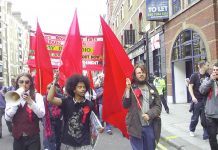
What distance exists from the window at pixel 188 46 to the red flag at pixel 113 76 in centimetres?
1002

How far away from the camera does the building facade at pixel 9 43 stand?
229ft

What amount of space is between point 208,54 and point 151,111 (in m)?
9.60

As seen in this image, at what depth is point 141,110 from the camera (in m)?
5.05

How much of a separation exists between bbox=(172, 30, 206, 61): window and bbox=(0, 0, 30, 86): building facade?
46723mm

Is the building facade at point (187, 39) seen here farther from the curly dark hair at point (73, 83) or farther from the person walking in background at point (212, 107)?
the curly dark hair at point (73, 83)

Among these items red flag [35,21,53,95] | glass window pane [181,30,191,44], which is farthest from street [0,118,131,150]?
glass window pane [181,30,191,44]

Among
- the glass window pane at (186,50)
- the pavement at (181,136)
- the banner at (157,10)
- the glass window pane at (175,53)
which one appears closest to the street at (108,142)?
the pavement at (181,136)

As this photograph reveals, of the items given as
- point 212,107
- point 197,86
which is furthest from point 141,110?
point 197,86

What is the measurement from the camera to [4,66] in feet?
232

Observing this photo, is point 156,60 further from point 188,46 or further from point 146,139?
point 146,139

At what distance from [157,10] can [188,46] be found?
3.25 meters


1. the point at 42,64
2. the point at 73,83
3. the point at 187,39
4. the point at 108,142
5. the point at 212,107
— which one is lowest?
the point at 108,142

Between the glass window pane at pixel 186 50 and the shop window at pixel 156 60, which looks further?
A: the shop window at pixel 156 60

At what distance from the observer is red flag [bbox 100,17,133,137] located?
198 inches
